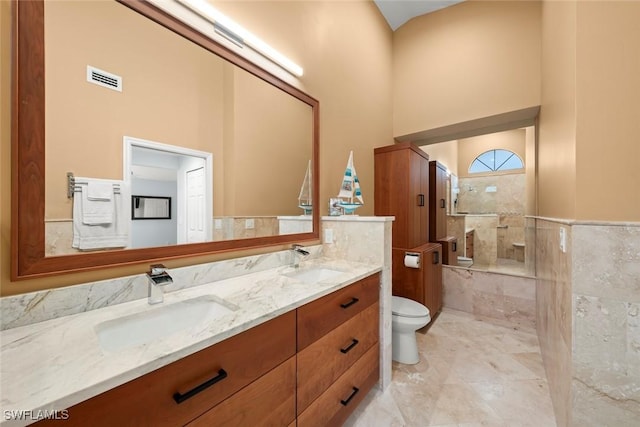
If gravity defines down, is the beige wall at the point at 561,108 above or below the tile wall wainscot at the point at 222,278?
above

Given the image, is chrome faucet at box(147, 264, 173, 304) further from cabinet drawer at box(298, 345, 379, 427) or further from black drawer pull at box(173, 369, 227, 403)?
cabinet drawer at box(298, 345, 379, 427)

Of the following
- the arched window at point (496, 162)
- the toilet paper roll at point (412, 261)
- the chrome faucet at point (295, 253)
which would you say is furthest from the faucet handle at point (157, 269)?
the arched window at point (496, 162)

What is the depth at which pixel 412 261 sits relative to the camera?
90.0 inches

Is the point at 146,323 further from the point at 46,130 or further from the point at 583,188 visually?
the point at 583,188

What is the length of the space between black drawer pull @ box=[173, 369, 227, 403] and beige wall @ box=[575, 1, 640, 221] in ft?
5.37

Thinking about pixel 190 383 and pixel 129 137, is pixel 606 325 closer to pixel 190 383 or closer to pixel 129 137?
pixel 190 383

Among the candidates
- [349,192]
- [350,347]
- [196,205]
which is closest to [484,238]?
[349,192]

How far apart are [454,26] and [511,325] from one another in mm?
3282

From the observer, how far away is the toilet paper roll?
228cm

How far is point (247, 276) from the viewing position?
136cm

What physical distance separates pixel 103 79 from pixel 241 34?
771mm

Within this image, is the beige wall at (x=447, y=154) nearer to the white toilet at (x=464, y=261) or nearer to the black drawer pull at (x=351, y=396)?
the white toilet at (x=464, y=261)

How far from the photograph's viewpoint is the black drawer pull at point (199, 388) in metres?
0.65

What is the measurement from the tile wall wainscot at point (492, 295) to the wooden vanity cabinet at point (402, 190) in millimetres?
786
